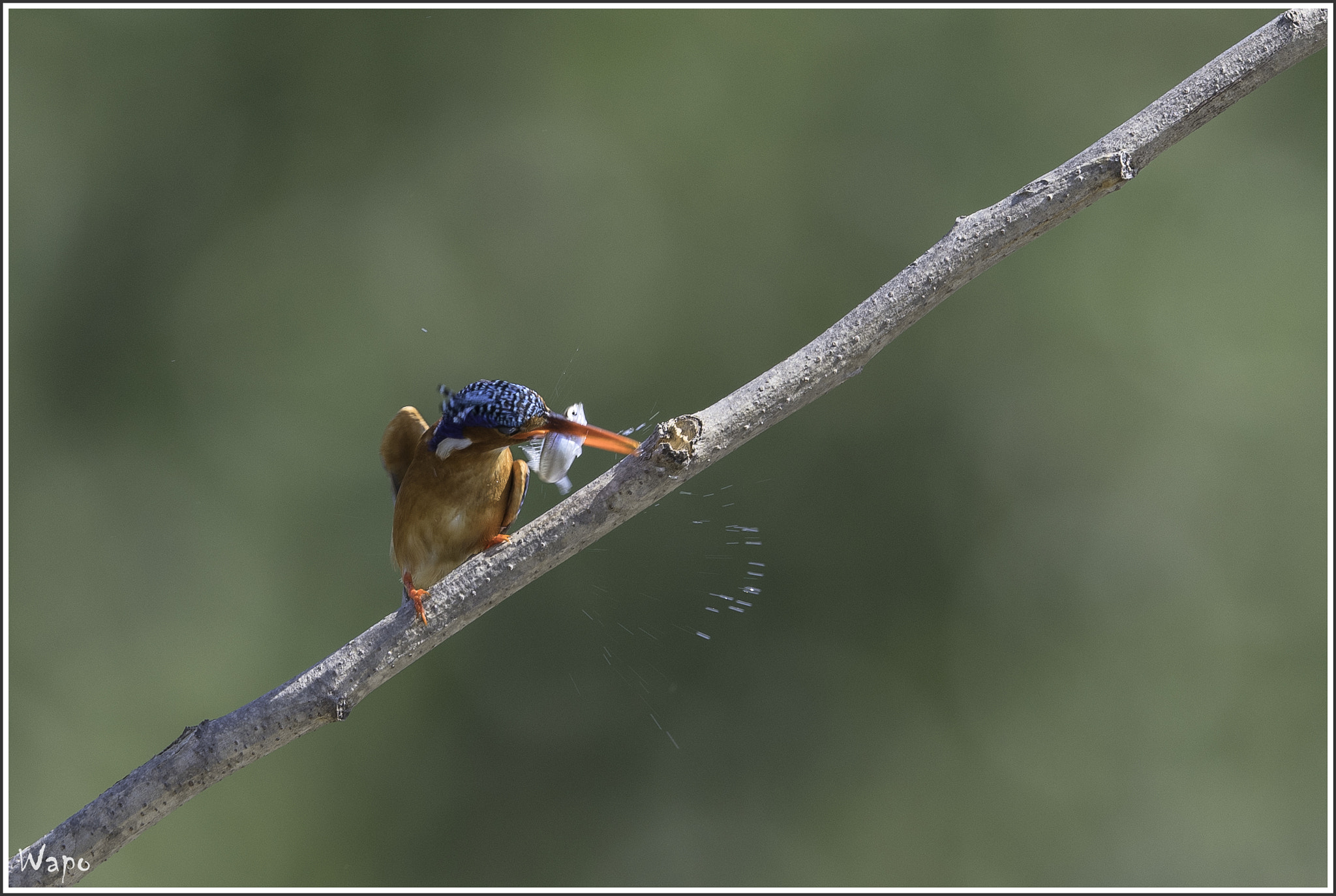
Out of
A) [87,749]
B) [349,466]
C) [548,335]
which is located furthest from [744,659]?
[87,749]

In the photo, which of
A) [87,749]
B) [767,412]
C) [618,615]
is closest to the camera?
[767,412]

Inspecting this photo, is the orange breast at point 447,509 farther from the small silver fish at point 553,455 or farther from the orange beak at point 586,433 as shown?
the orange beak at point 586,433

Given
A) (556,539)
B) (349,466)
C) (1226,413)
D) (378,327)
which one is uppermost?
(378,327)

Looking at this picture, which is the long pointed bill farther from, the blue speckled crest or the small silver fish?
the small silver fish

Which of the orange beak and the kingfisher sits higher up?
the kingfisher

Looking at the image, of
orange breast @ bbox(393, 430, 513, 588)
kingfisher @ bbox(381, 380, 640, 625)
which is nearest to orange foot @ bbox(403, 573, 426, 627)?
kingfisher @ bbox(381, 380, 640, 625)

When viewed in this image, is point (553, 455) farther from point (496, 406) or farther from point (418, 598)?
point (418, 598)

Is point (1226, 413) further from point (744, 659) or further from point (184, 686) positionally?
point (184, 686)

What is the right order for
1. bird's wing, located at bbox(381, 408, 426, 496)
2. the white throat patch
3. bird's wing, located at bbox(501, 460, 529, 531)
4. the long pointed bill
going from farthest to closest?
bird's wing, located at bbox(381, 408, 426, 496)
bird's wing, located at bbox(501, 460, 529, 531)
the white throat patch
the long pointed bill
